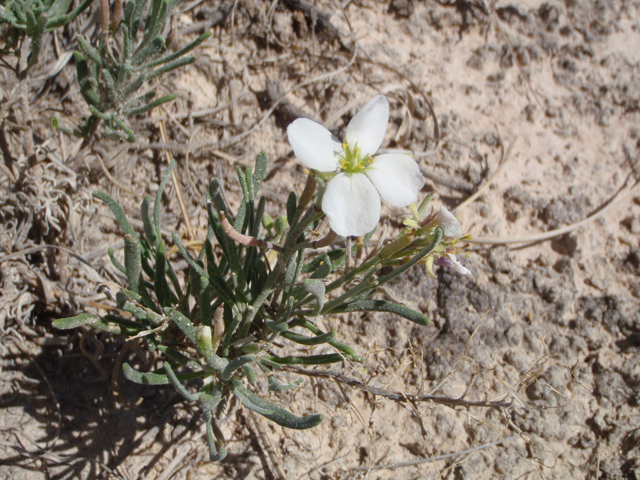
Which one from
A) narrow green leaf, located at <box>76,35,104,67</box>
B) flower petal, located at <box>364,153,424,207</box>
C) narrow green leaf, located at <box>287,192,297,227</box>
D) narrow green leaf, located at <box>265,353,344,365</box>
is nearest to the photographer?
flower petal, located at <box>364,153,424,207</box>

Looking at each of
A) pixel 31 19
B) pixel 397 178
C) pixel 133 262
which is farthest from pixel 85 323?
pixel 31 19

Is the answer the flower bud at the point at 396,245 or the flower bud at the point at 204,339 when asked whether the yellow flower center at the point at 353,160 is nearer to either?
the flower bud at the point at 396,245

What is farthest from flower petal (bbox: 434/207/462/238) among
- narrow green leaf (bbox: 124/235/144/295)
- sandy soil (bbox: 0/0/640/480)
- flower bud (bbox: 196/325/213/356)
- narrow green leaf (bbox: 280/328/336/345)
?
narrow green leaf (bbox: 124/235/144/295)

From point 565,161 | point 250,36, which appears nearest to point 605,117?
point 565,161

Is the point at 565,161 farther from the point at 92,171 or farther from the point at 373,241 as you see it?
the point at 92,171

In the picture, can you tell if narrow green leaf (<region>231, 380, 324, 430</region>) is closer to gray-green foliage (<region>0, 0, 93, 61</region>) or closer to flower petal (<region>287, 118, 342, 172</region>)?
flower petal (<region>287, 118, 342, 172</region>)

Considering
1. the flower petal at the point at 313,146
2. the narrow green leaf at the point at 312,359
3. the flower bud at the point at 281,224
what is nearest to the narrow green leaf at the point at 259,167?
the flower bud at the point at 281,224
